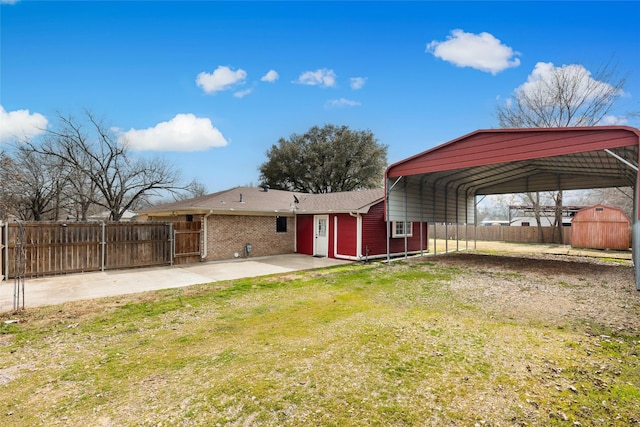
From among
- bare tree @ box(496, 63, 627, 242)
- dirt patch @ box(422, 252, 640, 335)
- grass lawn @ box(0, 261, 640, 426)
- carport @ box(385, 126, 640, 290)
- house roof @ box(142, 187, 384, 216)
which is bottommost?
dirt patch @ box(422, 252, 640, 335)

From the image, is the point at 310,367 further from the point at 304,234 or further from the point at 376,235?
the point at 304,234

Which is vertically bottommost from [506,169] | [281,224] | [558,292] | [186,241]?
[558,292]

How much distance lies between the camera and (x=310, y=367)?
12.3 ft

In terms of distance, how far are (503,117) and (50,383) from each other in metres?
30.4

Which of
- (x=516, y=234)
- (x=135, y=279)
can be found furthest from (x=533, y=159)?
(x=516, y=234)

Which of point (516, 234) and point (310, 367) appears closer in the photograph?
point (310, 367)

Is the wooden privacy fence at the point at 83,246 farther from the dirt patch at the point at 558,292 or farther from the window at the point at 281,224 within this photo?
the dirt patch at the point at 558,292

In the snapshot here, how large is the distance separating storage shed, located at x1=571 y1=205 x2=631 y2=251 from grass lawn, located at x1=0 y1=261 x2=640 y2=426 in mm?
19285

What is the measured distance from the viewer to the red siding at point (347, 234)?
13.5 meters

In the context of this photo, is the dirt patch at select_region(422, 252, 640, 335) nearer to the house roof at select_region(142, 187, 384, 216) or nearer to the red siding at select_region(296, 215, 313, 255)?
the house roof at select_region(142, 187, 384, 216)

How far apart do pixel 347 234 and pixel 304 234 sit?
9.35 feet

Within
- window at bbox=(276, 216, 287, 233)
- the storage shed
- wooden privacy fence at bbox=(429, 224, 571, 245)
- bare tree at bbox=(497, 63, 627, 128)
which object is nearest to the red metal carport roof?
the storage shed

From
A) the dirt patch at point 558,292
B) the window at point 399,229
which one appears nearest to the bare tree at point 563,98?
the window at point 399,229

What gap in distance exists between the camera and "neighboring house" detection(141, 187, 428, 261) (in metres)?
13.2
